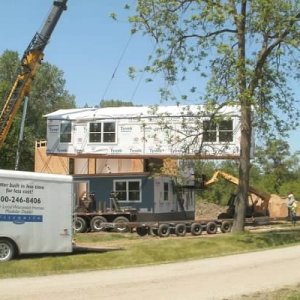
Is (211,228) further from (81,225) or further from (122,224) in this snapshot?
(81,225)

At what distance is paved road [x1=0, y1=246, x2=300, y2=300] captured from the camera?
38.6 feet

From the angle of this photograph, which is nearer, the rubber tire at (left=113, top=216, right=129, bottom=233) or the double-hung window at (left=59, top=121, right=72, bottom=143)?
the rubber tire at (left=113, top=216, right=129, bottom=233)

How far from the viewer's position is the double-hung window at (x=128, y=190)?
3284cm

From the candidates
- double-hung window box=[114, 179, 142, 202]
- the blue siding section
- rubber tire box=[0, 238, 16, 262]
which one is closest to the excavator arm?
the blue siding section

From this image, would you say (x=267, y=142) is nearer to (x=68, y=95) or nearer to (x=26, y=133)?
(x=26, y=133)

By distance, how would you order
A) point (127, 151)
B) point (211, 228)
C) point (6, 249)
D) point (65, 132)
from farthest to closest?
point (65, 132) → point (127, 151) → point (211, 228) → point (6, 249)

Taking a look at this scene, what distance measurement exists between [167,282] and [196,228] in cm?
1589

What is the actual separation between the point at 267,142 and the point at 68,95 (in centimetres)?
6621

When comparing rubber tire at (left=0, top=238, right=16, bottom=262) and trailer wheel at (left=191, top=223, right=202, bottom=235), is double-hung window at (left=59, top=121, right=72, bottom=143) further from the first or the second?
rubber tire at (left=0, top=238, right=16, bottom=262)

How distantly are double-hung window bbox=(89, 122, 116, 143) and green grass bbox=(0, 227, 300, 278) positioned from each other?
8587 mm

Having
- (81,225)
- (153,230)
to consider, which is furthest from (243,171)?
(81,225)

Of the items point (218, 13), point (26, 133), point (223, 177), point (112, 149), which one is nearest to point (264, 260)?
point (218, 13)

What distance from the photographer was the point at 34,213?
1764cm

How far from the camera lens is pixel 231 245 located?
21.4 meters
